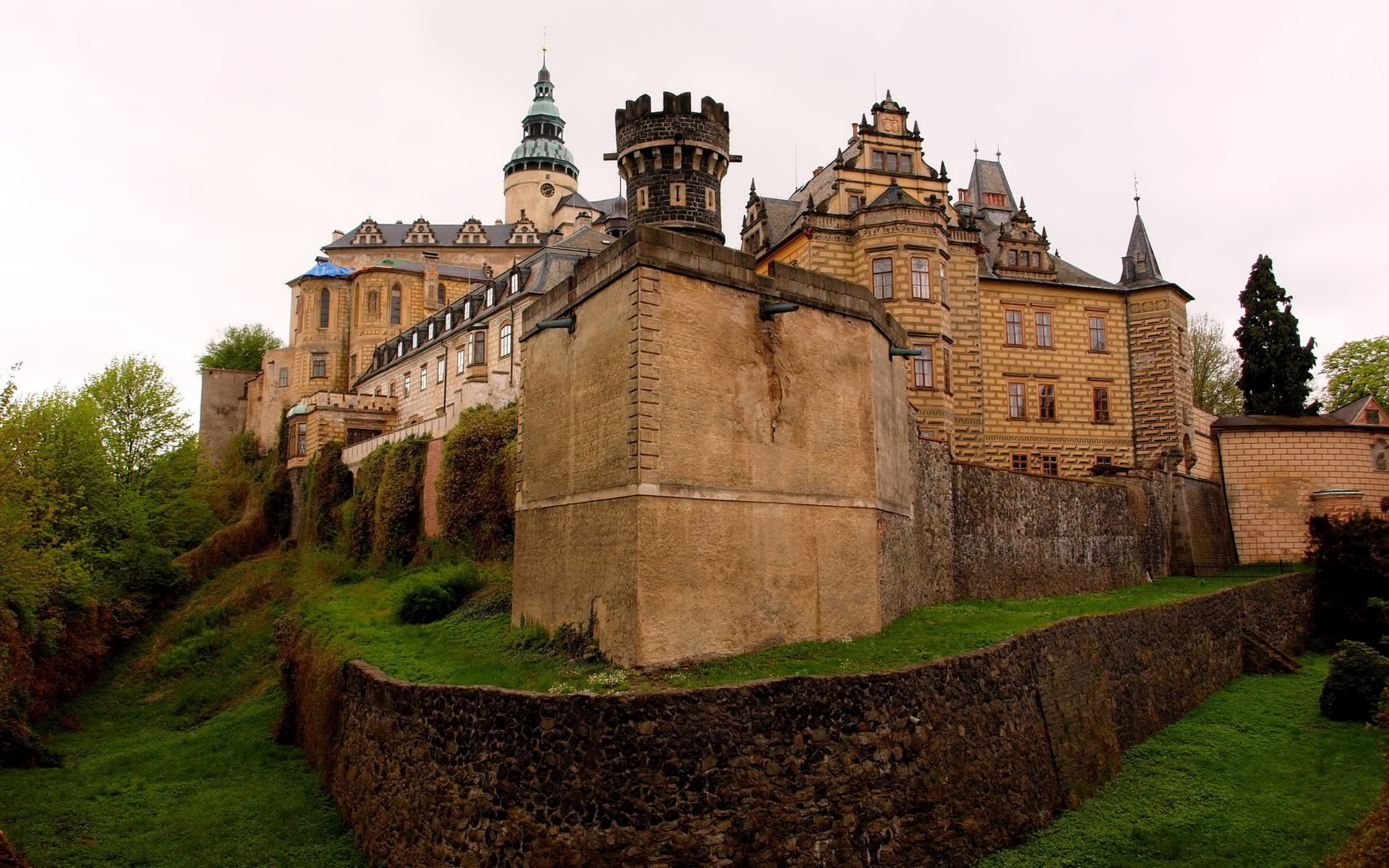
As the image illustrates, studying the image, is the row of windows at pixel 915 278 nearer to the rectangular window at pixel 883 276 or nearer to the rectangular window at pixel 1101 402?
the rectangular window at pixel 883 276

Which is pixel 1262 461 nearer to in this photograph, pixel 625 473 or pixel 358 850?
pixel 625 473

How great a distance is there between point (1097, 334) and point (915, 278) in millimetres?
9343

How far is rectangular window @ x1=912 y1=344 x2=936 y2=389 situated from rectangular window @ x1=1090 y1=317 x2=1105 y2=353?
884 centimetres

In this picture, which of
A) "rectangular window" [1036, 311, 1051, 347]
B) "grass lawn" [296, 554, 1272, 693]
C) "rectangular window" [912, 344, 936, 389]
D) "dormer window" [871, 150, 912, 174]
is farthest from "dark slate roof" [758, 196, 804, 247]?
"grass lawn" [296, 554, 1272, 693]

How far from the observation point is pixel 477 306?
4144 cm

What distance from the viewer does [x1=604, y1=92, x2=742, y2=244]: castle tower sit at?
71.1 ft

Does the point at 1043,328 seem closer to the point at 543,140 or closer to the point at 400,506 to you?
the point at 400,506

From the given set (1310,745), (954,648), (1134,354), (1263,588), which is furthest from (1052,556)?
(1134,354)

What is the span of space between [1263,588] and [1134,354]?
12.8 m

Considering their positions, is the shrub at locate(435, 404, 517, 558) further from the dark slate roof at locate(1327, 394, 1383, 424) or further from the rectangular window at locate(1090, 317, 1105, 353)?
the dark slate roof at locate(1327, 394, 1383, 424)

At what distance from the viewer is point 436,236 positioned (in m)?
67.7

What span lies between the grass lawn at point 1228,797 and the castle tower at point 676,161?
13174mm

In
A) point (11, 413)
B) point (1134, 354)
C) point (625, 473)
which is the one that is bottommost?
point (625, 473)

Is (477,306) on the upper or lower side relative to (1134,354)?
upper
